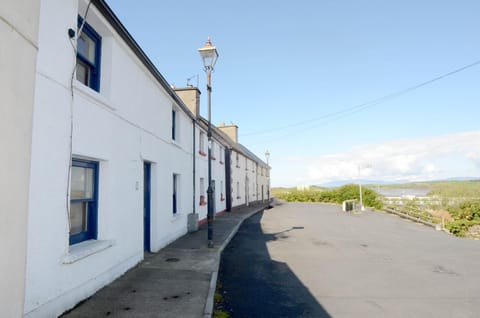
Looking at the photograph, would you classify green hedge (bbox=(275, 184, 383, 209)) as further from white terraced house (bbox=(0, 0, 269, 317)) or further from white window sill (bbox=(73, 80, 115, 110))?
white window sill (bbox=(73, 80, 115, 110))

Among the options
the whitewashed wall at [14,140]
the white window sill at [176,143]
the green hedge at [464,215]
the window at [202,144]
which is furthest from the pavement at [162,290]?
the green hedge at [464,215]

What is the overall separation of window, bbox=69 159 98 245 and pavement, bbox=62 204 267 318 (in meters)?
1.09

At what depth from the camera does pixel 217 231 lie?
12.5m

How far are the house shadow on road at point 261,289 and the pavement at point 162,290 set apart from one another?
37 centimetres

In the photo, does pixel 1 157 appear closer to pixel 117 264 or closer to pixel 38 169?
pixel 38 169

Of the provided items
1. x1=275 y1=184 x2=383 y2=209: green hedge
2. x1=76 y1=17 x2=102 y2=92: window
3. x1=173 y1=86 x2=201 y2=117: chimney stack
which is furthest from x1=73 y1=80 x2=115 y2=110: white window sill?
x1=275 y1=184 x2=383 y2=209: green hedge

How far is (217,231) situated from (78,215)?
26.2 feet

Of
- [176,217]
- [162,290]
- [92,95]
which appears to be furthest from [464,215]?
[92,95]

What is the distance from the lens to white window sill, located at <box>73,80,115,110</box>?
4.57 m

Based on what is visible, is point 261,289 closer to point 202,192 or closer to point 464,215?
point 202,192

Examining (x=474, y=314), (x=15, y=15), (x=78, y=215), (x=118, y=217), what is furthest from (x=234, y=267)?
(x=15, y=15)

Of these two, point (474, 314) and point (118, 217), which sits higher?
point (118, 217)

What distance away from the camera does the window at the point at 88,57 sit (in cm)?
518

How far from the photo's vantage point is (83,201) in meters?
5.11
